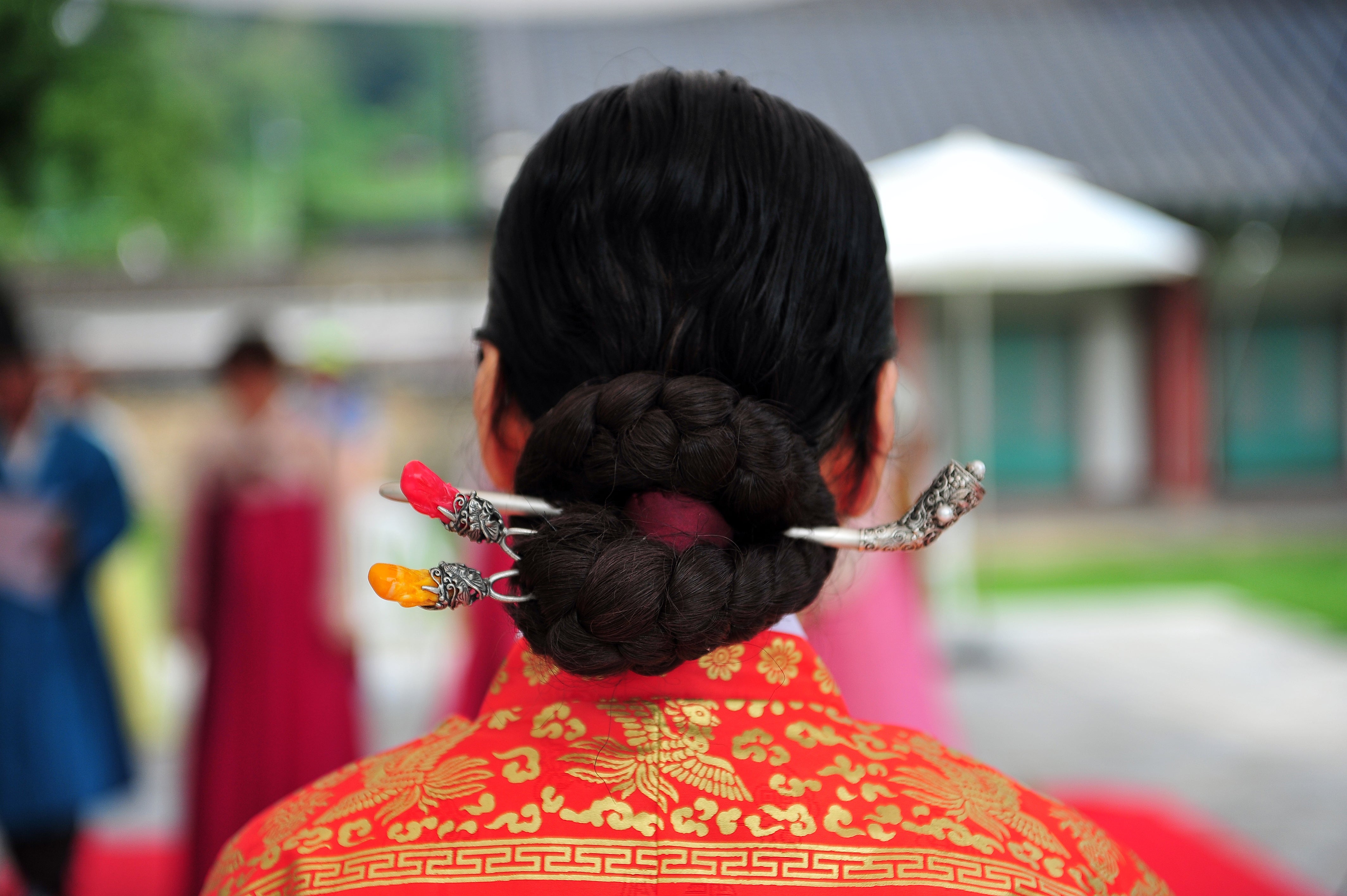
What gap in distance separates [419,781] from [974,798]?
32 cm

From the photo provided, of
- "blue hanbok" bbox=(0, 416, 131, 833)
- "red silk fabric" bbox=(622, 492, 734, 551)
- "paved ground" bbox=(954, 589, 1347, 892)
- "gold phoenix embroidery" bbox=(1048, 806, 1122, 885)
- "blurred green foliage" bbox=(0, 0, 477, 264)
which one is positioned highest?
"blurred green foliage" bbox=(0, 0, 477, 264)

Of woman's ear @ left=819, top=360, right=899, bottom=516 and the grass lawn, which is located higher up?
woman's ear @ left=819, top=360, right=899, bottom=516

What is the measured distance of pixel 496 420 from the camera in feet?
2.41

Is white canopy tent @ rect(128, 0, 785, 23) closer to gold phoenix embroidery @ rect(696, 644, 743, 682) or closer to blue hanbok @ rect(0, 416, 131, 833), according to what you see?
blue hanbok @ rect(0, 416, 131, 833)

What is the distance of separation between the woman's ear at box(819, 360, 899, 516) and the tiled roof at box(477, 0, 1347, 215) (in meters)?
7.30

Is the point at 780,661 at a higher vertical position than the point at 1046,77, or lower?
lower

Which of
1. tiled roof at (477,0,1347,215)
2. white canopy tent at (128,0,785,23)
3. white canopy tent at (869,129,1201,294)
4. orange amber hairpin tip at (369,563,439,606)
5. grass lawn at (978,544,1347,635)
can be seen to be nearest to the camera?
orange amber hairpin tip at (369,563,439,606)

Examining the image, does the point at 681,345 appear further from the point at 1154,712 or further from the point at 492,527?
the point at 1154,712

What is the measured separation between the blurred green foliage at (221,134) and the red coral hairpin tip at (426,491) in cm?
668

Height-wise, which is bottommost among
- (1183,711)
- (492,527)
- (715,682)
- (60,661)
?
(1183,711)

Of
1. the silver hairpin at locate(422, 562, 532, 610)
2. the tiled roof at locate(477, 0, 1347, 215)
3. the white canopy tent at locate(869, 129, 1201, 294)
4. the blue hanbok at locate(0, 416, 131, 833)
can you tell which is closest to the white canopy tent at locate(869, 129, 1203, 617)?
the white canopy tent at locate(869, 129, 1201, 294)

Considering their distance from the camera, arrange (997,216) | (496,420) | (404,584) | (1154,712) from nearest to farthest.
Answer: (404,584)
(496,420)
(997,216)
(1154,712)

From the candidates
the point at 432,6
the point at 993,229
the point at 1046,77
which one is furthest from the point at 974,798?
the point at 1046,77

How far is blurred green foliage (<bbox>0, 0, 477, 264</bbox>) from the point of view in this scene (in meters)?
6.75
